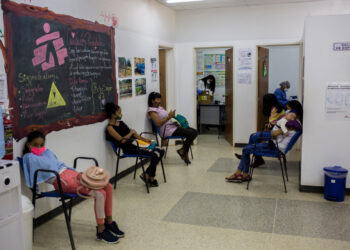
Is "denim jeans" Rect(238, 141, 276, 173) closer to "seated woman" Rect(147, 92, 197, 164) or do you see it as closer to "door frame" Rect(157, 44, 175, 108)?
"seated woman" Rect(147, 92, 197, 164)

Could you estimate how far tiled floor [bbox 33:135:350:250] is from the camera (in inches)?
124

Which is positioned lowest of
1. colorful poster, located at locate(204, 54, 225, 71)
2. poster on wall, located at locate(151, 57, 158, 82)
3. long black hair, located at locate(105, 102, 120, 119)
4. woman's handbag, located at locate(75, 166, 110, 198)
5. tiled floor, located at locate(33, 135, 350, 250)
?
tiled floor, located at locate(33, 135, 350, 250)

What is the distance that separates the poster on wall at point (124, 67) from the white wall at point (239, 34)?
2244 mm

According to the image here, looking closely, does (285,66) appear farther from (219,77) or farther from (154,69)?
(154,69)

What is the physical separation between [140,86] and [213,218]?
8.74 ft

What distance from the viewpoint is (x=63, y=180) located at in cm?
319

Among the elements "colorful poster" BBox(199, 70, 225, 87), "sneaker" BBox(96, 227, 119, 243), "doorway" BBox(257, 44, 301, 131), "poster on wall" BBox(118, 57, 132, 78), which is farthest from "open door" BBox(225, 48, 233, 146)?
"sneaker" BBox(96, 227, 119, 243)

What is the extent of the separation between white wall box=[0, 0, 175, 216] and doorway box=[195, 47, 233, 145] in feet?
5.49

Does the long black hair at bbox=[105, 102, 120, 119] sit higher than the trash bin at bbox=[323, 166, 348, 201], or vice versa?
the long black hair at bbox=[105, 102, 120, 119]

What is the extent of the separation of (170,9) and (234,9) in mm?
1213

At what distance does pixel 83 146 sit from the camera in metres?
4.17

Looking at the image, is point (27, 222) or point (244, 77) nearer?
point (27, 222)

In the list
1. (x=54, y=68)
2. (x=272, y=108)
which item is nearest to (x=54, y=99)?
(x=54, y=68)

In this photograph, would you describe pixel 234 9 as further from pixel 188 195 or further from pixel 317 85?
pixel 188 195
